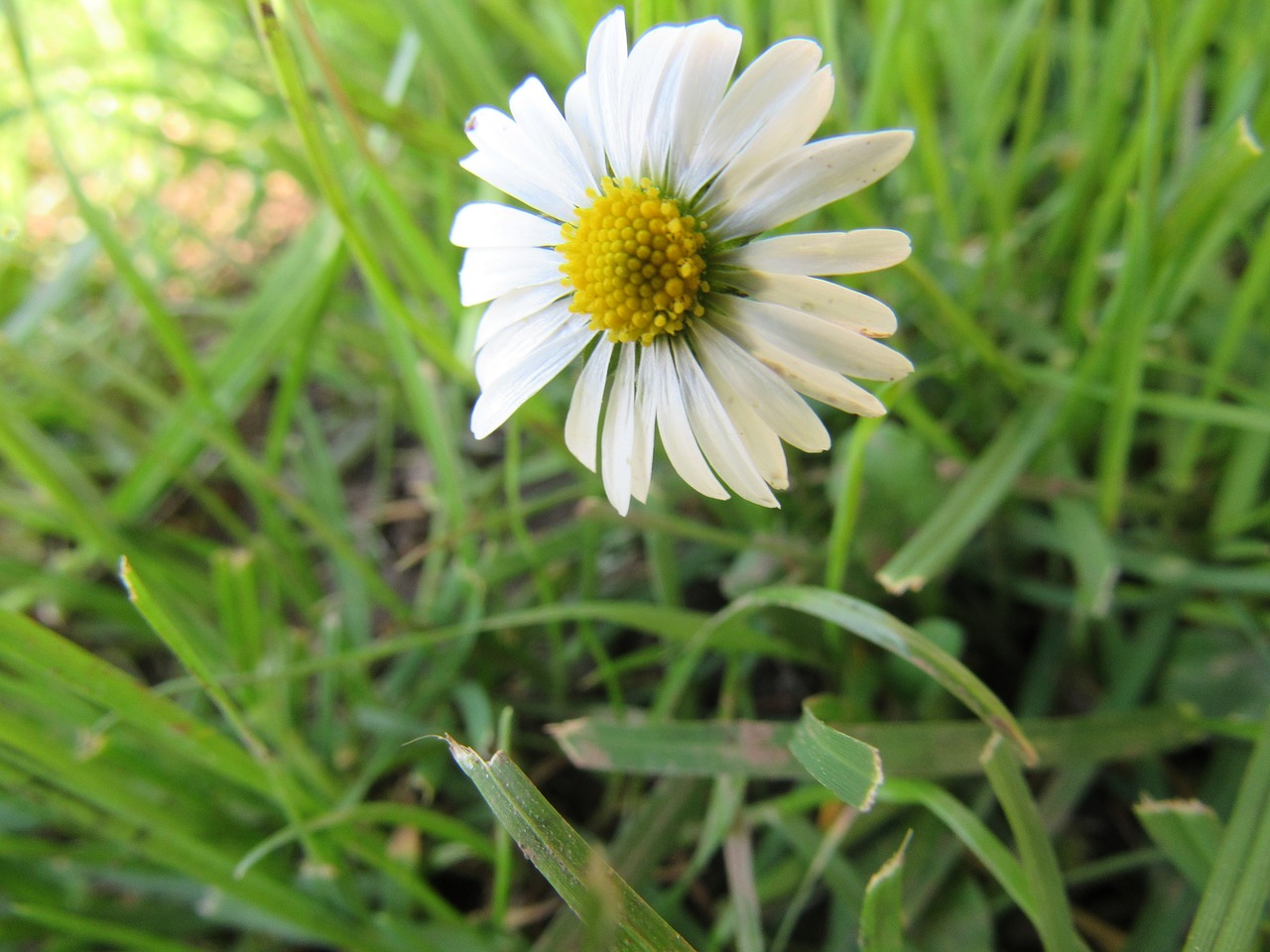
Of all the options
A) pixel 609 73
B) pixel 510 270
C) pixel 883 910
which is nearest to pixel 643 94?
pixel 609 73

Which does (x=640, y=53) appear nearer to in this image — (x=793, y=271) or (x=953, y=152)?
(x=793, y=271)

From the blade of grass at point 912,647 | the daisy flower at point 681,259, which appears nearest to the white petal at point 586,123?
the daisy flower at point 681,259

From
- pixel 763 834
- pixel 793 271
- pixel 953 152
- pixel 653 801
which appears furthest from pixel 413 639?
pixel 953 152

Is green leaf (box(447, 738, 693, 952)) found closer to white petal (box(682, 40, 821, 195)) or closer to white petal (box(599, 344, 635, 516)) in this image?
white petal (box(599, 344, 635, 516))

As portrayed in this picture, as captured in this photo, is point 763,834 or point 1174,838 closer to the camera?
point 1174,838

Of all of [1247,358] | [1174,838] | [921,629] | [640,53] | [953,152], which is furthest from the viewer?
[953,152]

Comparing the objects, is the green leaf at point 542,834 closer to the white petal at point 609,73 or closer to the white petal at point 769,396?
the white petal at point 769,396

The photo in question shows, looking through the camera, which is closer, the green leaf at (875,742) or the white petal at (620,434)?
the white petal at (620,434)
